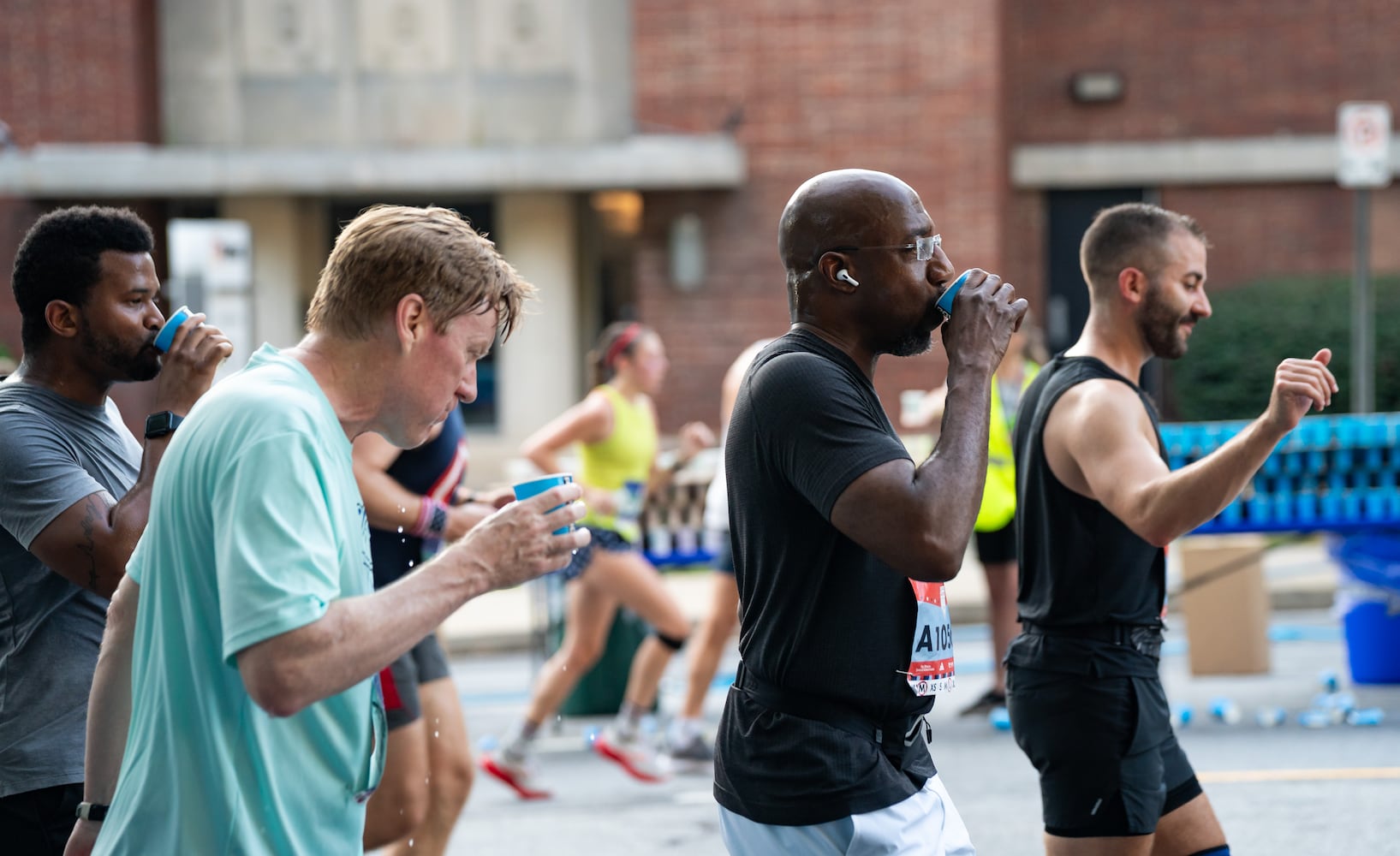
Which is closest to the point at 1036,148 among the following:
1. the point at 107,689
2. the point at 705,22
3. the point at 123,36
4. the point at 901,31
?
the point at 901,31

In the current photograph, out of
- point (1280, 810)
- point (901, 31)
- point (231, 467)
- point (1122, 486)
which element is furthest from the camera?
point (901, 31)

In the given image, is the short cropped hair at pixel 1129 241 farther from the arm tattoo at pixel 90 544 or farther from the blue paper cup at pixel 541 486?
the arm tattoo at pixel 90 544

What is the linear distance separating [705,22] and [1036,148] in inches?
173

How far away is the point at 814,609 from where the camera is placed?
9.23 feet

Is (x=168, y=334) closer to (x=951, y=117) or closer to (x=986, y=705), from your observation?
(x=986, y=705)

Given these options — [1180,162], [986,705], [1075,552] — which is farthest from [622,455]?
[1180,162]

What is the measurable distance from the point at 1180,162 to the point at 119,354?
16.7m

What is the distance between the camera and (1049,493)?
402cm

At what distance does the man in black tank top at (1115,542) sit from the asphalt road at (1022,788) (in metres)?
2.34

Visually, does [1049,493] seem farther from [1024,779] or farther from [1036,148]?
[1036,148]

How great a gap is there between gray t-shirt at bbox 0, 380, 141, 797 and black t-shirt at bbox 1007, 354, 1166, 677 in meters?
2.15

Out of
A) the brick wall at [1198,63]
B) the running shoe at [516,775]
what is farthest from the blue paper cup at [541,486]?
the brick wall at [1198,63]

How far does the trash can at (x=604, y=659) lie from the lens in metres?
9.02

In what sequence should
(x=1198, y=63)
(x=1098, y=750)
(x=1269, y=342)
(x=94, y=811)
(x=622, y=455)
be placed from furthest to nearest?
(x=1198, y=63) → (x=1269, y=342) → (x=622, y=455) → (x=1098, y=750) → (x=94, y=811)
